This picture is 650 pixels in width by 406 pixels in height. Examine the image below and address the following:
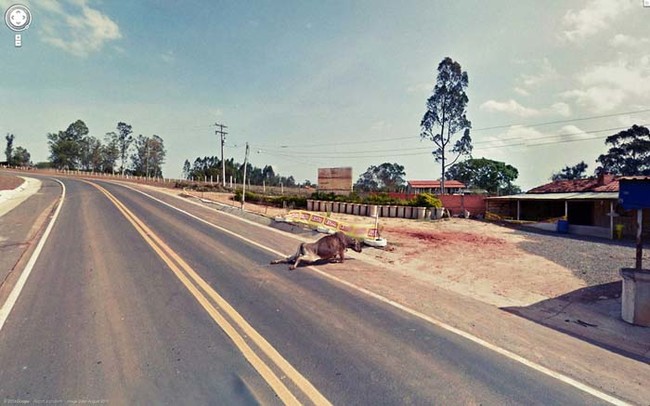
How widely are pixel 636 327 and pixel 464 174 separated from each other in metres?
80.0

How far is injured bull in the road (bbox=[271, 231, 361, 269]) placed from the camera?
8.00 metres

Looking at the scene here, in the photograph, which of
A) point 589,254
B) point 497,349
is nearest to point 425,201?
point 589,254

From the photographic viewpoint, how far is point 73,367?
3.23 metres

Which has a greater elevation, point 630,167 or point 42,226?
point 630,167

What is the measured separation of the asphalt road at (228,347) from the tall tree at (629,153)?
6074cm

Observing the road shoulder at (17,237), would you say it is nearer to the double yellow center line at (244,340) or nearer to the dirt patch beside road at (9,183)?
the double yellow center line at (244,340)

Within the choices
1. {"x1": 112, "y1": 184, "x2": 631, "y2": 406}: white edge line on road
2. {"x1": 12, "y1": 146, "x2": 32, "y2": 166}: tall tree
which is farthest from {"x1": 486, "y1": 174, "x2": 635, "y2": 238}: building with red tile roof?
{"x1": 12, "y1": 146, "x2": 32, "y2": 166}: tall tree

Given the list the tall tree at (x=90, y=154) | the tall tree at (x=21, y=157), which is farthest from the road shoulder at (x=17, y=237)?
the tall tree at (x=21, y=157)

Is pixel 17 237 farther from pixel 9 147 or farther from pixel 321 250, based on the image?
pixel 9 147

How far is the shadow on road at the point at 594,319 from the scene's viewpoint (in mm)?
4402

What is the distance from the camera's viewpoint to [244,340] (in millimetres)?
3887

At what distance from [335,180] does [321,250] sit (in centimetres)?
2831

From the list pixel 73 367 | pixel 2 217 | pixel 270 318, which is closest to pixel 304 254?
pixel 270 318

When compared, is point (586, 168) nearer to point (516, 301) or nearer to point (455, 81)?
point (455, 81)
